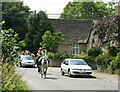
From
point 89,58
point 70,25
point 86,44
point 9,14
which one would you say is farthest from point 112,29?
point 9,14

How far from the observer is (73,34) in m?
45.7

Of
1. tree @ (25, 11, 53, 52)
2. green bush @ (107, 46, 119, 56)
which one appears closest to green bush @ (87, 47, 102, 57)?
green bush @ (107, 46, 119, 56)

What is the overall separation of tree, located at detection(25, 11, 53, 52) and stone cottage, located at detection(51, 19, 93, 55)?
3.35 m

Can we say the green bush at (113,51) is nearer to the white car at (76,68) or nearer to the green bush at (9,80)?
the white car at (76,68)

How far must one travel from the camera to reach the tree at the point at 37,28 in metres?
43.8

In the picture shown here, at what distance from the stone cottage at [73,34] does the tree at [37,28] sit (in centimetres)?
335

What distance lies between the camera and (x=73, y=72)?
68.6 feet

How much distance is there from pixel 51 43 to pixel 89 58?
801cm

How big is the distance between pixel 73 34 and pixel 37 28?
6.16 meters

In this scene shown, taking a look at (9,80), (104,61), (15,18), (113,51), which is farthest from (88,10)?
(9,80)

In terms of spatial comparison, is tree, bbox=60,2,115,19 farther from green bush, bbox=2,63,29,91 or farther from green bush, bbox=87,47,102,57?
green bush, bbox=2,63,29,91

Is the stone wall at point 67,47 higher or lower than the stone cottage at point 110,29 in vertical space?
lower

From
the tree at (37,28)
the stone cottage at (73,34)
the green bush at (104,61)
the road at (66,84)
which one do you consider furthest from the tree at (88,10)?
the road at (66,84)

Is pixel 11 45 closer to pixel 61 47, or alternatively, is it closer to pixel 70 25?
pixel 61 47
